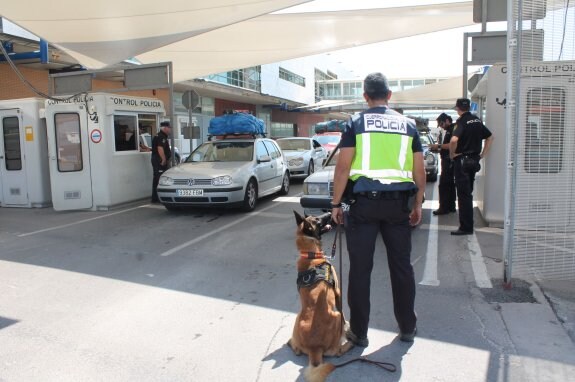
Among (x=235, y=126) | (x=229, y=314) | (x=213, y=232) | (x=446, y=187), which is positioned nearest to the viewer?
(x=229, y=314)

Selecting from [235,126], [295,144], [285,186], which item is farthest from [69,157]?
[295,144]

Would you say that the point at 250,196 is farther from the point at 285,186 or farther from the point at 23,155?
the point at 23,155

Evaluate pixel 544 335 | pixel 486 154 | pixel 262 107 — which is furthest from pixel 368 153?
pixel 262 107

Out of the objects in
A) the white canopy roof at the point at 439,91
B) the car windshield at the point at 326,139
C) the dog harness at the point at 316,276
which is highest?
the white canopy roof at the point at 439,91

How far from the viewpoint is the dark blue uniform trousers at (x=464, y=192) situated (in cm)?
719

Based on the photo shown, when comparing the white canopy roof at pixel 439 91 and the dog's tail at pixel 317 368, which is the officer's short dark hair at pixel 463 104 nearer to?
the dog's tail at pixel 317 368

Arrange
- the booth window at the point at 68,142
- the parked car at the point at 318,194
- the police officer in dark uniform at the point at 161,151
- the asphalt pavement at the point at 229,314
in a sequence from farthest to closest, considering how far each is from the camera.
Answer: the police officer in dark uniform at the point at 161,151 < the booth window at the point at 68,142 < the parked car at the point at 318,194 < the asphalt pavement at the point at 229,314

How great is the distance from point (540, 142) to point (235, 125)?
8000 millimetres

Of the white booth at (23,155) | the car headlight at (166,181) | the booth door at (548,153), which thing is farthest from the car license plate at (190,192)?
the booth door at (548,153)

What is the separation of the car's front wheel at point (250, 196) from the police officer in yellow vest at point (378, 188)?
20.4 ft

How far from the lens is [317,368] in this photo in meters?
3.20

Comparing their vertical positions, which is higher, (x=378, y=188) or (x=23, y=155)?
(x=23, y=155)

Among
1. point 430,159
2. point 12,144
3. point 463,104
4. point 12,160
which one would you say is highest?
point 463,104

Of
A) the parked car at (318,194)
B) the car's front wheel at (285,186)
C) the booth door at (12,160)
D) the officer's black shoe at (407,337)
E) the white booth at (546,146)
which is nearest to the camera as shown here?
the officer's black shoe at (407,337)
